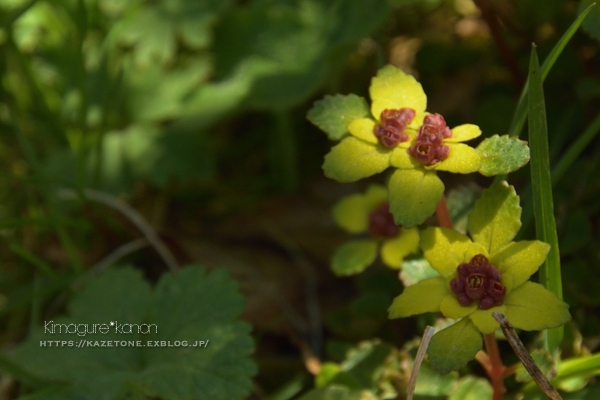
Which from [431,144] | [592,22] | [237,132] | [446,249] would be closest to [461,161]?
[431,144]

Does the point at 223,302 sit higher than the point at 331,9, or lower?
lower

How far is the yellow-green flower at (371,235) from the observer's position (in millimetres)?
1372

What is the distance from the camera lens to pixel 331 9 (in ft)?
6.97

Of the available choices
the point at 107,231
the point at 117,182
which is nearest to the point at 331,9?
the point at 117,182

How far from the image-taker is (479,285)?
99 cm

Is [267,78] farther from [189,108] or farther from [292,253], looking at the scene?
[292,253]

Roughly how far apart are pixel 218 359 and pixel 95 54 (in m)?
1.62

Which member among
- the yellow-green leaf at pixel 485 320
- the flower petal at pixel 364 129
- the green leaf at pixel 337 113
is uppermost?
the green leaf at pixel 337 113

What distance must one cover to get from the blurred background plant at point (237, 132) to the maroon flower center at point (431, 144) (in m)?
0.62

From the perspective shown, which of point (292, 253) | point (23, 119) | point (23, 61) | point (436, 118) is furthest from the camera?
point (23, 119)

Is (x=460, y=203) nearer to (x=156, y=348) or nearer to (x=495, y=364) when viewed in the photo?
(x=495, y=364)

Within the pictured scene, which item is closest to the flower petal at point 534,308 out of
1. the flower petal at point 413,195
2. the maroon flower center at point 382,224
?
the flower petal at point 413,195

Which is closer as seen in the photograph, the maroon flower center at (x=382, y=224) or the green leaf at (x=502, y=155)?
the green leaf at (x=502, y=155)

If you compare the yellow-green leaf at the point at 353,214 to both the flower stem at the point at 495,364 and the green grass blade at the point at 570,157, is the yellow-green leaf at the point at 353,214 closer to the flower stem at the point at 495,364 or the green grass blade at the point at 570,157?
the green grass blade at the point at 570,157
